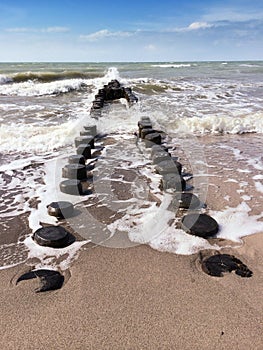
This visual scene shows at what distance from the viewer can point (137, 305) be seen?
193cm

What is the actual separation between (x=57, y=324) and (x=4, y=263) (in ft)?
2.74

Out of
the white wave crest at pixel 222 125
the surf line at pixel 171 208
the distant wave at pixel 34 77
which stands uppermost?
the surf line at pixel 171 208

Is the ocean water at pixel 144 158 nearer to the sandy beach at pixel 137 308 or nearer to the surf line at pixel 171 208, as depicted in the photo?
the surf line at pixel 171 208

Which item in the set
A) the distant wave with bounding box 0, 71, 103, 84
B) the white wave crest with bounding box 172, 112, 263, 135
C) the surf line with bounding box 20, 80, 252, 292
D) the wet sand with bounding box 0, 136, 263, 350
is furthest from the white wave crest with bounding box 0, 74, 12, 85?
the wet sand with bounding box 0, 136, 263, 350

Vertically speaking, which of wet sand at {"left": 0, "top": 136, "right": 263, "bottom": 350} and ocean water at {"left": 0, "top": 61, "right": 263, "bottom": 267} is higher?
wet sand at {"left": 0, "top": 136, "right": 263, "bottom": 350}

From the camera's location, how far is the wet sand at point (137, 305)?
5.57 feet

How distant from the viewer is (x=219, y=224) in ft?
9.73

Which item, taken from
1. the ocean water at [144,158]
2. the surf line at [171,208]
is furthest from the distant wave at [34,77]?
the surf line at [171,208]

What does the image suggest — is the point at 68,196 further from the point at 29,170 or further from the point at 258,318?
the point at 258,318

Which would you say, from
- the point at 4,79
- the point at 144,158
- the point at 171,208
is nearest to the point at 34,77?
the point at 4,79

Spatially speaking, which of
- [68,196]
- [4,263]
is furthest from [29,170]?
[4,263]

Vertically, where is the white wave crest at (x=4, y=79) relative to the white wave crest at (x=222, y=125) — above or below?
below

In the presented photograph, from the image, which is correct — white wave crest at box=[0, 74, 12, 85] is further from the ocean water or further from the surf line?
the surf line

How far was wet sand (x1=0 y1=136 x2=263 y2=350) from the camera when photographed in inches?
66.8
